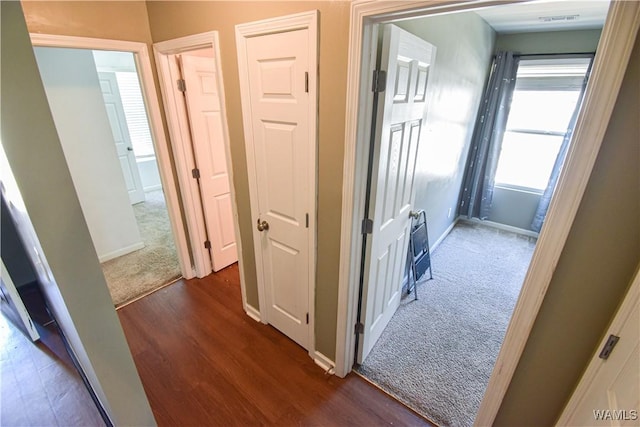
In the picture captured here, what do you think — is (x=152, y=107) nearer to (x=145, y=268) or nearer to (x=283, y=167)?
(x=283, y=167)

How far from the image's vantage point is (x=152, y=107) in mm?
2221

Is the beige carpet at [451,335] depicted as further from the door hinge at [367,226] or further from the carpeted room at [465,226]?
the door hinge at [367,226]

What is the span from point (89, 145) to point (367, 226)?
2943 mm

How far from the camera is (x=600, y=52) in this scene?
2.46 ft

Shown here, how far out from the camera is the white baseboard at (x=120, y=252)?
121 inches

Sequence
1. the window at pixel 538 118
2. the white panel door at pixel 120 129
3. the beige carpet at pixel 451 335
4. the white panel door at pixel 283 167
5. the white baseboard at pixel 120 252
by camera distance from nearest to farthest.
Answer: the white panel door at pixel 283 167 < the beige carpet at pixel 451 335 < the white baseboard at pixel 120 252 < the window at pixel 538 118 < the white panel door at pixel 120 129

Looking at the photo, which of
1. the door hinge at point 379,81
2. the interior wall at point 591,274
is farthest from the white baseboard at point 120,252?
the interior wall at point 591,274

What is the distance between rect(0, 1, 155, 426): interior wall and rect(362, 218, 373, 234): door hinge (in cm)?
112

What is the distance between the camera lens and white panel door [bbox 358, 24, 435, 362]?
1346 mm

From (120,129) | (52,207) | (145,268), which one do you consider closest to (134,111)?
(120,129)

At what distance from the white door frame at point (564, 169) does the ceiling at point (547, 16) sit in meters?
1.50

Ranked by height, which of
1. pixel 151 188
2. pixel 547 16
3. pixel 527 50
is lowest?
pixel 151 188

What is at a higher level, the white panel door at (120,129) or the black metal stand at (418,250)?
the white panel door at (120,129)

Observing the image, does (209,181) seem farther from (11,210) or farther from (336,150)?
(11,210)
